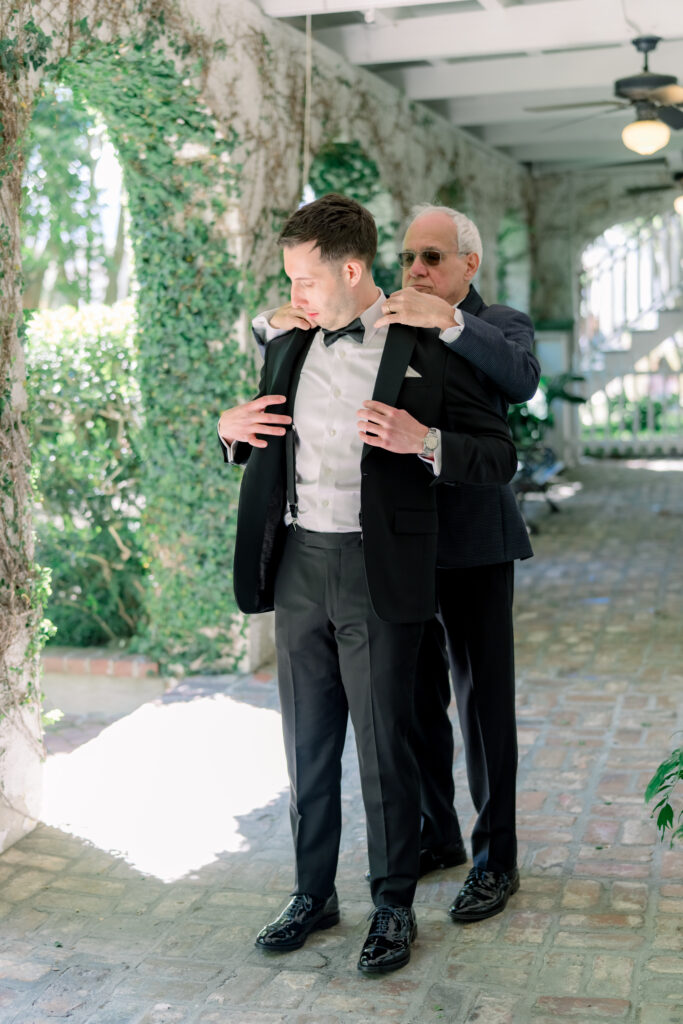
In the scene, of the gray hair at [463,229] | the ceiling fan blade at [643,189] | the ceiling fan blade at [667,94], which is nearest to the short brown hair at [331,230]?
the gray hair at [463,229]

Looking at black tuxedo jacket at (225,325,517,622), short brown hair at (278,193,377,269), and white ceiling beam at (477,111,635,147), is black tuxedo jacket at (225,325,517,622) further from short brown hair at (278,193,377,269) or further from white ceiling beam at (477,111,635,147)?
white ceiling beam at (477,111,635,147)

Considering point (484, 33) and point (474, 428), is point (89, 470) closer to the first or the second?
point (484, 33)

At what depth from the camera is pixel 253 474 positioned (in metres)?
3.09

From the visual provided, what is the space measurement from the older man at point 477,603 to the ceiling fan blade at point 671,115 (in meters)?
5.11

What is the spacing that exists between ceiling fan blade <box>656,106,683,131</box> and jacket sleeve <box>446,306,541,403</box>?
5175 mm

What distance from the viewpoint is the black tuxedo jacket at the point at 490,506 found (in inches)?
124

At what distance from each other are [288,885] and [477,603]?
3.64 feet

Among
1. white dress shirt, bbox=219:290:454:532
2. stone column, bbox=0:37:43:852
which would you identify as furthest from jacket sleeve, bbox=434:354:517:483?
stone column, bbox=0:37:43:852

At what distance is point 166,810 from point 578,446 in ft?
36.2

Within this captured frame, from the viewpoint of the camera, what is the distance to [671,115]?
25.7 feet

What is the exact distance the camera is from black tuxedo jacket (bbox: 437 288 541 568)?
10.3ft

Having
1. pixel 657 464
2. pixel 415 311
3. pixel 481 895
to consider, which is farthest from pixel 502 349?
pixel 657 464

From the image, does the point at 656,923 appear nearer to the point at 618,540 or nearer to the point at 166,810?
the point at 166,810

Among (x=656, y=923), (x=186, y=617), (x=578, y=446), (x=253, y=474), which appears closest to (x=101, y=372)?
(x=186, y=617)
